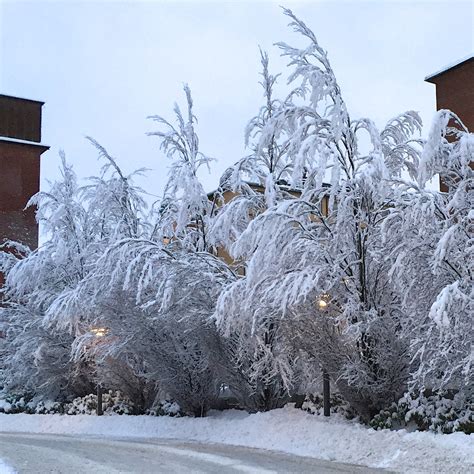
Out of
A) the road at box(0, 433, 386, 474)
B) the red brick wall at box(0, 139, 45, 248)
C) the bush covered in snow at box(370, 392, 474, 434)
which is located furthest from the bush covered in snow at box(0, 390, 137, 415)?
the red brick wall at box(0, 139, 45, 248)

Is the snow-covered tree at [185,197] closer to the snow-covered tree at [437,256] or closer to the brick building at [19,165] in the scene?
the snow-covered tree at [437,256]

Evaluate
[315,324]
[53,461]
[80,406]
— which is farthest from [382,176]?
[80,406]

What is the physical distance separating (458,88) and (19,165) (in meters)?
21.7

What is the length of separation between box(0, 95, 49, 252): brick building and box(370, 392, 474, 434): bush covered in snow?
85.7ft

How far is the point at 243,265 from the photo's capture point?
1975 centimetres

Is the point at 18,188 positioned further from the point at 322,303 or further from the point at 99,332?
the point at 322,303

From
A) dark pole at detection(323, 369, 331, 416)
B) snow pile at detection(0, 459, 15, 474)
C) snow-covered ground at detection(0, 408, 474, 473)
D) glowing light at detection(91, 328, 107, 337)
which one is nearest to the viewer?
snow pile at detection(0, 459, 15, 474)

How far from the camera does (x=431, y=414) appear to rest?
14328mm

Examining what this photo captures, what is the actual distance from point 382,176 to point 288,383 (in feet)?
18.8

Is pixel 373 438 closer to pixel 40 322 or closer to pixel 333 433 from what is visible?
pixel 333 433

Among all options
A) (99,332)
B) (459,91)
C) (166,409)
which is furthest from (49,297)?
(459,91)

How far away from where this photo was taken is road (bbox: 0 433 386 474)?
41.5 ft

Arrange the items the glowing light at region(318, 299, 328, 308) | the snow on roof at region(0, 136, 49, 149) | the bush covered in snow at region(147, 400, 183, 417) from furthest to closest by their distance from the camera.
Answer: the snow on roof at region(0, 136, 49, 149)
the bush covered in snow at region(147, 400, 183, 417)
the glowing light at region(318, 299, 328, 308)

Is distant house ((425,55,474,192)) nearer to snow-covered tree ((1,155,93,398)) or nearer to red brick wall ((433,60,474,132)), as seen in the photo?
red brick wall ((433,60,474,132))
